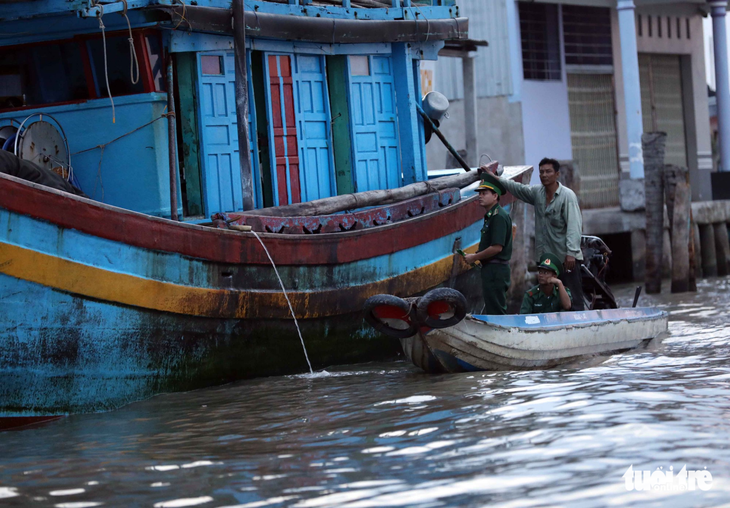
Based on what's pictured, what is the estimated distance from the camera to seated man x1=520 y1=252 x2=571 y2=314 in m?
7.94

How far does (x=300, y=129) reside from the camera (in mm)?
9008

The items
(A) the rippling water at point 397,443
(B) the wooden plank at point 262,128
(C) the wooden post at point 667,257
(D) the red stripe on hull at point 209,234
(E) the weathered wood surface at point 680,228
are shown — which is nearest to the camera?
(A) the rippling water at point 397,443

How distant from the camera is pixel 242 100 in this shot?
309 inches

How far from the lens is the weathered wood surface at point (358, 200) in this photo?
26.8ft

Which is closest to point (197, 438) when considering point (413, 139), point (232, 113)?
point (232, 113)

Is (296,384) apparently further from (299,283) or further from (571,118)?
(571,118)

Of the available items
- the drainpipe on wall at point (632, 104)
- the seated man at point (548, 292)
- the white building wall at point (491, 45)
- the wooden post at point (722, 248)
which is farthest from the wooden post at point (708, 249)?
the seated man at point (548, 292)

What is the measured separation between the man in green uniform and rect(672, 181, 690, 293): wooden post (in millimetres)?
7110

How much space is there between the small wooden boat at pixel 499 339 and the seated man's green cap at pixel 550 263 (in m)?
0.37

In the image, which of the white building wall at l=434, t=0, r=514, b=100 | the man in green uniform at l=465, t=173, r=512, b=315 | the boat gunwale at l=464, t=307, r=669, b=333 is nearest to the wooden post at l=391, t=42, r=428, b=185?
the man in green uniform at l=465, t=173, r=512, b=315

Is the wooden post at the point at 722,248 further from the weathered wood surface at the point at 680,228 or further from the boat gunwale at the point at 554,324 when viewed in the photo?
the boat gunwale at the point at 554,324

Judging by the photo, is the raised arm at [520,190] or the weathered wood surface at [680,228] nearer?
the raised arm at [520,190]

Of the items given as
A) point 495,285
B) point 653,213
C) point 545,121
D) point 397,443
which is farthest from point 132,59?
point 545,121

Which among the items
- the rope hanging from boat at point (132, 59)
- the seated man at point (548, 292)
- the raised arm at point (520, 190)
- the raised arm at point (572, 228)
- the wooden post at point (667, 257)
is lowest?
the wooden post at point (667, 257)
